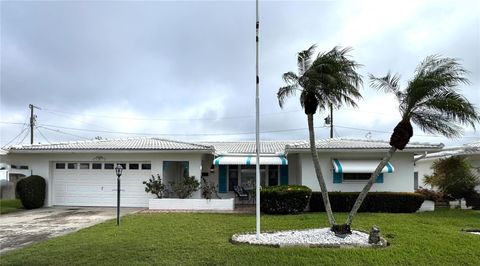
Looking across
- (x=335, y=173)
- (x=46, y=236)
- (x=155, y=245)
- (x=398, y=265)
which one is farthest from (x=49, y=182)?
(x=398, y=265)

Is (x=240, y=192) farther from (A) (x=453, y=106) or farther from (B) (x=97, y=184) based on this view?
(A) (x=453, y=106)

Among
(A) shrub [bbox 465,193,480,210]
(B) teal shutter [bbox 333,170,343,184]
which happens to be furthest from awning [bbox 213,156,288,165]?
(A) shrub [bbox 465,193,480,210]

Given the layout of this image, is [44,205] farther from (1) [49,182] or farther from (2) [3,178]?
(2) [3,178]

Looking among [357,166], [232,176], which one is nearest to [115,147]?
[232,176]

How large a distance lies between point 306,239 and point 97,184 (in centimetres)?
1596

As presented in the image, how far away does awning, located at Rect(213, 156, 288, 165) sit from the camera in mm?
23109

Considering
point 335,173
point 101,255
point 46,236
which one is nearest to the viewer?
point 101,255

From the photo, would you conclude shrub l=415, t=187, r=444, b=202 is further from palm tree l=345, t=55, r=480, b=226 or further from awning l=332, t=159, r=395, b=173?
palm tree l=345, t=55, r=480, b=226

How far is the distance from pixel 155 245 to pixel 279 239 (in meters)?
3.66

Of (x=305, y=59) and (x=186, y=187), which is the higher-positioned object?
(x=305, y=59)

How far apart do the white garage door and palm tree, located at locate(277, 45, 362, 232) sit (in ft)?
43.6

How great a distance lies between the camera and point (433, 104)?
474 inches

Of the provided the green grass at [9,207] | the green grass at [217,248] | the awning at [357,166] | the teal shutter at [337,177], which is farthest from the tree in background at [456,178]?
the green grass at [9,207]

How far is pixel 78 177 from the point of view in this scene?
24.1 metres
